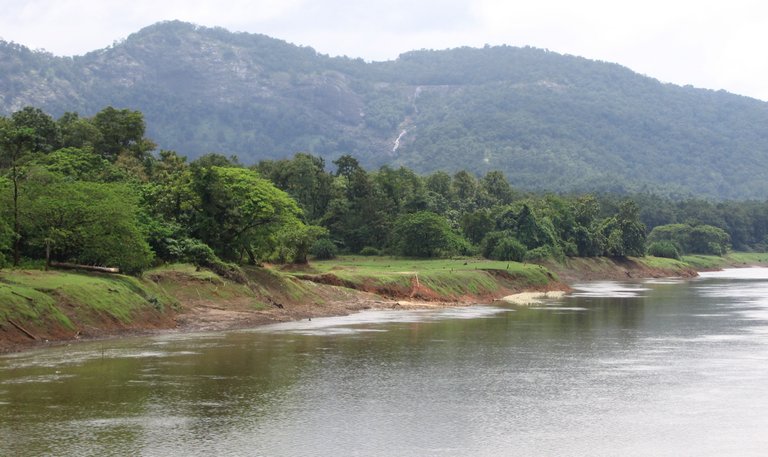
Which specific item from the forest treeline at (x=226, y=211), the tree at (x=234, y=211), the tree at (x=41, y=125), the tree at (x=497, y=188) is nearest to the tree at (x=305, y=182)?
the forest treeline at (x=226, y=211)

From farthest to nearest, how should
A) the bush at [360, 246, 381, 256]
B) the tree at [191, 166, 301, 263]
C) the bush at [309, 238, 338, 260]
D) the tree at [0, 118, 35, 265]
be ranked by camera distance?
the bush at [360, 246, 381, 256] → the bush at [309, 238, 338, 260] → the tree at [0, 118, 35, 265] → the tree at [191, 166, 301, 263]

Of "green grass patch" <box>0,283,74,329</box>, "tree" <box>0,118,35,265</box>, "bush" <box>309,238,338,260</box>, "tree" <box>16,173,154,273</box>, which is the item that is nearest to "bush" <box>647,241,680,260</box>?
"bush" <box>309,238,338,260</box>

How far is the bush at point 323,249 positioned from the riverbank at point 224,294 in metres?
2.89

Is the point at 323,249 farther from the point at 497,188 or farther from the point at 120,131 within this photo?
the point at 497,188

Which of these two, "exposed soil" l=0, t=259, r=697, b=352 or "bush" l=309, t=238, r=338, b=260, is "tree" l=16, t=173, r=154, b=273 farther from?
"bush" l=309, t=238, r=338, b=260

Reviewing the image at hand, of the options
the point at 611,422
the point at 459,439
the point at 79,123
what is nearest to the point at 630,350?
the point at 611,422

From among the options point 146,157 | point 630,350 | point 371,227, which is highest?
point 146,157

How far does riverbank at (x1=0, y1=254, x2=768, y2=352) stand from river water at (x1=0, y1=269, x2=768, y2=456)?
2.72m

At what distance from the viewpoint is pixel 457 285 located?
89688 millimetres

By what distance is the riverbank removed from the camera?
4722 cm

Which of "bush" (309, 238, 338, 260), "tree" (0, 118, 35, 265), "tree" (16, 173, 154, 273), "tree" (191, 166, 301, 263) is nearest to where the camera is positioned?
"tree" (16, 173, 154, 273)

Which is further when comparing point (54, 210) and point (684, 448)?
point (54, 210)

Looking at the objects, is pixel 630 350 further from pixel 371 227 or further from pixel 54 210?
pixel 371 227

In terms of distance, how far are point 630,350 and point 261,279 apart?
33.6m
